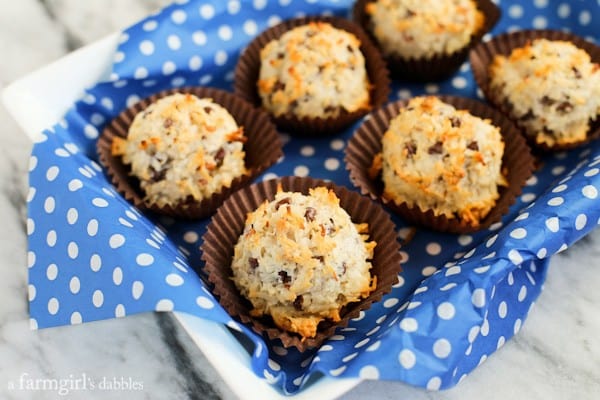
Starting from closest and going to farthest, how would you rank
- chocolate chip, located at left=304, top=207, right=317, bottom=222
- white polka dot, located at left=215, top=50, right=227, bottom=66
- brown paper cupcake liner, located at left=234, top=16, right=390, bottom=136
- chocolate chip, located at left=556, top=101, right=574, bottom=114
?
chocolate chip, located at left=304, top=207, right=317, bottom=222 < chocolate chip, located at left=556, top=101, right=574, bottom=114 < brown paper cupcake liner, located at left=234, top=16, right=390, bottom=136 < white polka dot, located at left=215, top=50, right=227, bottom=66

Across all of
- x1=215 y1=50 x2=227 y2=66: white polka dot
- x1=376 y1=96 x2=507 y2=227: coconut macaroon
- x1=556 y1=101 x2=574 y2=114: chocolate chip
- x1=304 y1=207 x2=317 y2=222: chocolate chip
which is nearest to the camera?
x1=304 y1=207 x2=317 y2=222: chocolate chip

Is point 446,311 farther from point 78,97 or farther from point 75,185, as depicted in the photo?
point 78,97

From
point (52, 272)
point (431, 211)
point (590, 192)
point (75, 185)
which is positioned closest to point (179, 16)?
point (75, 185)

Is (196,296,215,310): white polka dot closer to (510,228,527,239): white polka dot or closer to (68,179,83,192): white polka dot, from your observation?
(68,179,83,192): white polka dot

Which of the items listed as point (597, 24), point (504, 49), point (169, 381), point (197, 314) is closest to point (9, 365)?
point (169, 381)

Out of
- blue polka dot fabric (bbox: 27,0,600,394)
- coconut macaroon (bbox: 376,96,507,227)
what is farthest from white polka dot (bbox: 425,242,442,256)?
coconut macaroon (bbox: 376,96,507,227)

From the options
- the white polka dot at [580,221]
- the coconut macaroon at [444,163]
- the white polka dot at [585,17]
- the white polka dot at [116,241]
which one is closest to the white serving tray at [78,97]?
the white polka dot at [116,241]
